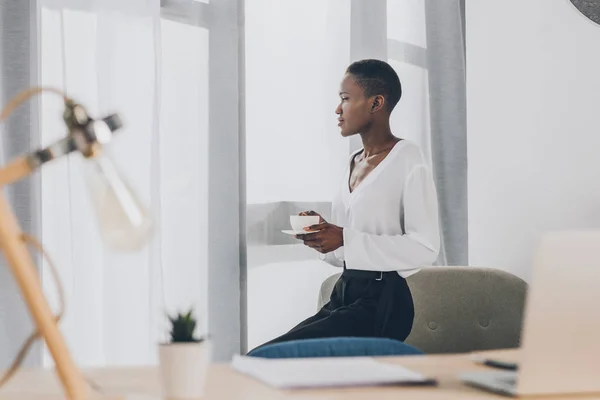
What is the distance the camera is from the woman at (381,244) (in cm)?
236

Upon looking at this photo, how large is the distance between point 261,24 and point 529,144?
113 centimetres

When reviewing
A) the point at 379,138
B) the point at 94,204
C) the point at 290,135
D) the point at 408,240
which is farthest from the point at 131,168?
the point at 94,204

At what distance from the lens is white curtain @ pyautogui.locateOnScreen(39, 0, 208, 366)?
8.14 feet

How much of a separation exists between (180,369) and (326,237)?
4.66ft

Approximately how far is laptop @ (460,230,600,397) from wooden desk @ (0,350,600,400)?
64mm

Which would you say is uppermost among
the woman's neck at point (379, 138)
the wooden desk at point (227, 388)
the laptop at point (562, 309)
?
the woman's neck at point (379, 138)

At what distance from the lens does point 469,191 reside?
11.2 feet

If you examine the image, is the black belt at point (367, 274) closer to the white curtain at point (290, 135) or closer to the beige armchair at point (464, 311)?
the beige armchair at point (464, 311)

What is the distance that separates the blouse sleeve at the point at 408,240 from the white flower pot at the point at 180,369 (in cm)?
138

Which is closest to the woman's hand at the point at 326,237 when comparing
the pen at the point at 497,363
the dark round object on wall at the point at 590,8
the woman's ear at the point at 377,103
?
the woman's ear at the point at 377,103

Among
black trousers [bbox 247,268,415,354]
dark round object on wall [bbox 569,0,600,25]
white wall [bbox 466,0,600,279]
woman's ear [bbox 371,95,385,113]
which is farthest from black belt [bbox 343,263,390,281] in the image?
dark round object on wall [bbox 569,0,600,25]

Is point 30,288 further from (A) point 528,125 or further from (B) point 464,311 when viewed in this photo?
(A) point 528,125

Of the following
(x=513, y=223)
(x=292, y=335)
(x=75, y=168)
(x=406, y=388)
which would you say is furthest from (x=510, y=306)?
(x=406, y=388)

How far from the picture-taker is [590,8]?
3.00m
